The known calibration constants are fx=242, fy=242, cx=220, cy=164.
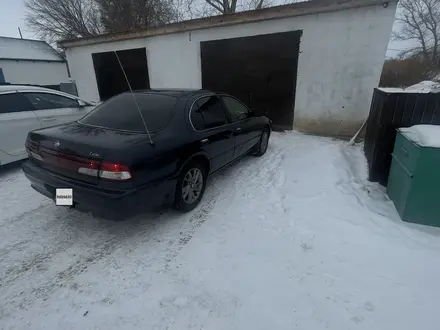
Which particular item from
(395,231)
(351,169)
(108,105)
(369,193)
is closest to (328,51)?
(351,169)

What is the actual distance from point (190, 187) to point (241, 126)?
5.17ft

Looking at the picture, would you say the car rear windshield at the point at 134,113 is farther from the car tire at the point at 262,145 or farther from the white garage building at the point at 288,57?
the white garage building at the point at 288,57

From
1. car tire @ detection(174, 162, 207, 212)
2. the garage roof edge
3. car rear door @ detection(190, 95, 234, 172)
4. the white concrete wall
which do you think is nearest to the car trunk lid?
car tire @ detection(174, 162, 207, 212)

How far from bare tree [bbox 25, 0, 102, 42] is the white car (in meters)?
21.0

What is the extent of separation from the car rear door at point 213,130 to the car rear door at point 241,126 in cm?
18

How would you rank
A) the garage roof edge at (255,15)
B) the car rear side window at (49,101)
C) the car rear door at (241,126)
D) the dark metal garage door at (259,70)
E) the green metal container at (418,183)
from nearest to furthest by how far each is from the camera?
the green metal container at (418,183) < the car rear door at (241,126) < the car rear side window at (49,101) < the garage roof edge at (255,15) < the dark metal garage door at (259,70)

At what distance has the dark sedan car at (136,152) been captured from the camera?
7.44 feet

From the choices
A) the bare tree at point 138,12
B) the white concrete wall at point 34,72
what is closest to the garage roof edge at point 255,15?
the bare tree at point 138,12

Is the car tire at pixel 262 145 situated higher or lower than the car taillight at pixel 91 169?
lower

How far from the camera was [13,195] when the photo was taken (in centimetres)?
362

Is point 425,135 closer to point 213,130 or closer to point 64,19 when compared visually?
point 213,130

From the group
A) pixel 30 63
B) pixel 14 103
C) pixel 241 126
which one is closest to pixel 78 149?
pixel 241 126

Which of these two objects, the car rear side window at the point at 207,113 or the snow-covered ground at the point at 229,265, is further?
the car rear side window at the point at 207,113

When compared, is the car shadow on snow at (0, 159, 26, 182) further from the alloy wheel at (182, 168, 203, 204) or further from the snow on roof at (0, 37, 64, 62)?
the snow on roof at (0, 37, 64, 62)
